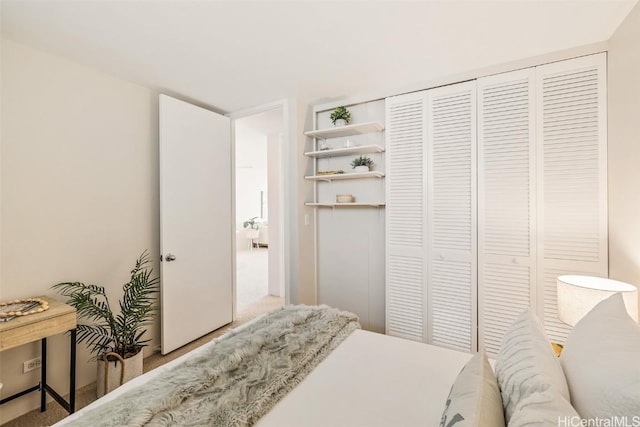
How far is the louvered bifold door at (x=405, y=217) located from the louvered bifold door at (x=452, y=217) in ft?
0.24

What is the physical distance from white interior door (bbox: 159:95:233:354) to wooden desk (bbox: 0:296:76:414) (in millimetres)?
766

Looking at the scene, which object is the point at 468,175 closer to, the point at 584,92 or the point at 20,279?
the point at 584,92

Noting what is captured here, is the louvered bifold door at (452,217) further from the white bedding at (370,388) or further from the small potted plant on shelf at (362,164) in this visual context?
the white bedding at (370,388)

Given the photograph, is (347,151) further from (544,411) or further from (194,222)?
(544,411)

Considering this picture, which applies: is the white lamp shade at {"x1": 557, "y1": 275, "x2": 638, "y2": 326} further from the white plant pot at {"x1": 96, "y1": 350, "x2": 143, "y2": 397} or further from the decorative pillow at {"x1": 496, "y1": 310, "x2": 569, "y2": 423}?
the white plant pot at {"x1": 96, "y1": 350, "x2": 143, "y2": 397}

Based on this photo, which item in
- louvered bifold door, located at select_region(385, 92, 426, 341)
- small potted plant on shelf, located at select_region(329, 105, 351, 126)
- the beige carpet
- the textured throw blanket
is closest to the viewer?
the textured throw blanket

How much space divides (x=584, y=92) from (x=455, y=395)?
2181 millimetres

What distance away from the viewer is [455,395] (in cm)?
86

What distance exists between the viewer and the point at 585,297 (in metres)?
1.42

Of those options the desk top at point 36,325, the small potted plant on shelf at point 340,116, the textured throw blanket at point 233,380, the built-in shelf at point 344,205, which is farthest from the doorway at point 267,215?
the textured throw blanket at point 233,380

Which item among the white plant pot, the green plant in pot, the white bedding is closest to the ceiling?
the white bedding

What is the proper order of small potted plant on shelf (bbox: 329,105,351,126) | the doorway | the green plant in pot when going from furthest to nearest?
the green plant in pot
the doorway
small potted plant on shelf (bbox: 329,105,351,126)

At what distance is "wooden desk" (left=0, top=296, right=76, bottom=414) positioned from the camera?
4.78 feet

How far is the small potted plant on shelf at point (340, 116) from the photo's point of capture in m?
2.74
